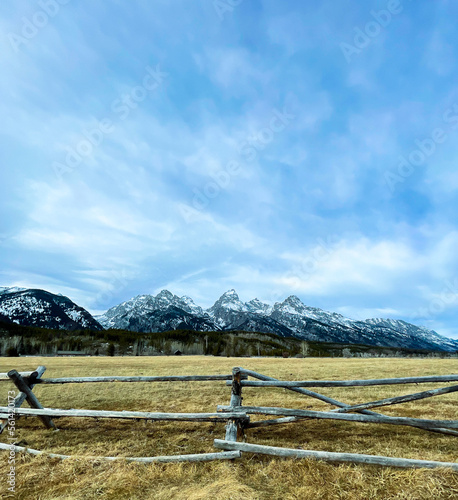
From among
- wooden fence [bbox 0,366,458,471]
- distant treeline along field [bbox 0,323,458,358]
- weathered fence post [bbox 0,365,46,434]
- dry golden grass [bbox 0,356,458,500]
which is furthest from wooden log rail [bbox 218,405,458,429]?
distant treeline along field [bbox 0,323,458,358]

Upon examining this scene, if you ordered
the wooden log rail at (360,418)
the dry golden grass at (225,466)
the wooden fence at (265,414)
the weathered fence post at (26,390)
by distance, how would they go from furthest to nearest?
the weathered fence post at (26,390) < the wooden log rail at (360,418) < the wooden fence at (265,414) < the dry golden grass at (225,466)

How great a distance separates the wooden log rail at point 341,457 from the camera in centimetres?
496

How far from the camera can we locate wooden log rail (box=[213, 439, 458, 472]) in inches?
195

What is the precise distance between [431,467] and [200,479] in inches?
155

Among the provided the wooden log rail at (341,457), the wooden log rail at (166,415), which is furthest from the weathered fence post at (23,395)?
the wooden log rail at (341,457)

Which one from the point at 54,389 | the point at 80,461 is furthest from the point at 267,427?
the point at 54,389

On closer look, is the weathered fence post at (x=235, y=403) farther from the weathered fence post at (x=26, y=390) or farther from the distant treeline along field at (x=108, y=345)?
the distant treeline along field at (x=108, y=345)

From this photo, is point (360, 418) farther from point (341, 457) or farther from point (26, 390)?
point (26, 390)

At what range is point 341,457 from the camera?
5270 mm

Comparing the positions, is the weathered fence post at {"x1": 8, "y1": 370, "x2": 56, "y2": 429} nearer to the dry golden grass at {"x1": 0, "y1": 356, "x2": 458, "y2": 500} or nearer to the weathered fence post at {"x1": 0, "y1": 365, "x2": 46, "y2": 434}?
the weathered fence post at {"x1": 0, "y1": 365, "x2": 46, "y2": 434}

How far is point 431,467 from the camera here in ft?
16.1

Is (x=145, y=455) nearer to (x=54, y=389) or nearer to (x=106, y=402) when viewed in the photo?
(x=106, y=402)

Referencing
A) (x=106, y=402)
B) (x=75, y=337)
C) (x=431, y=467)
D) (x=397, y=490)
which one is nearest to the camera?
(x=397, y=490)

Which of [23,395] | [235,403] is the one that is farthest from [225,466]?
[23,395]
